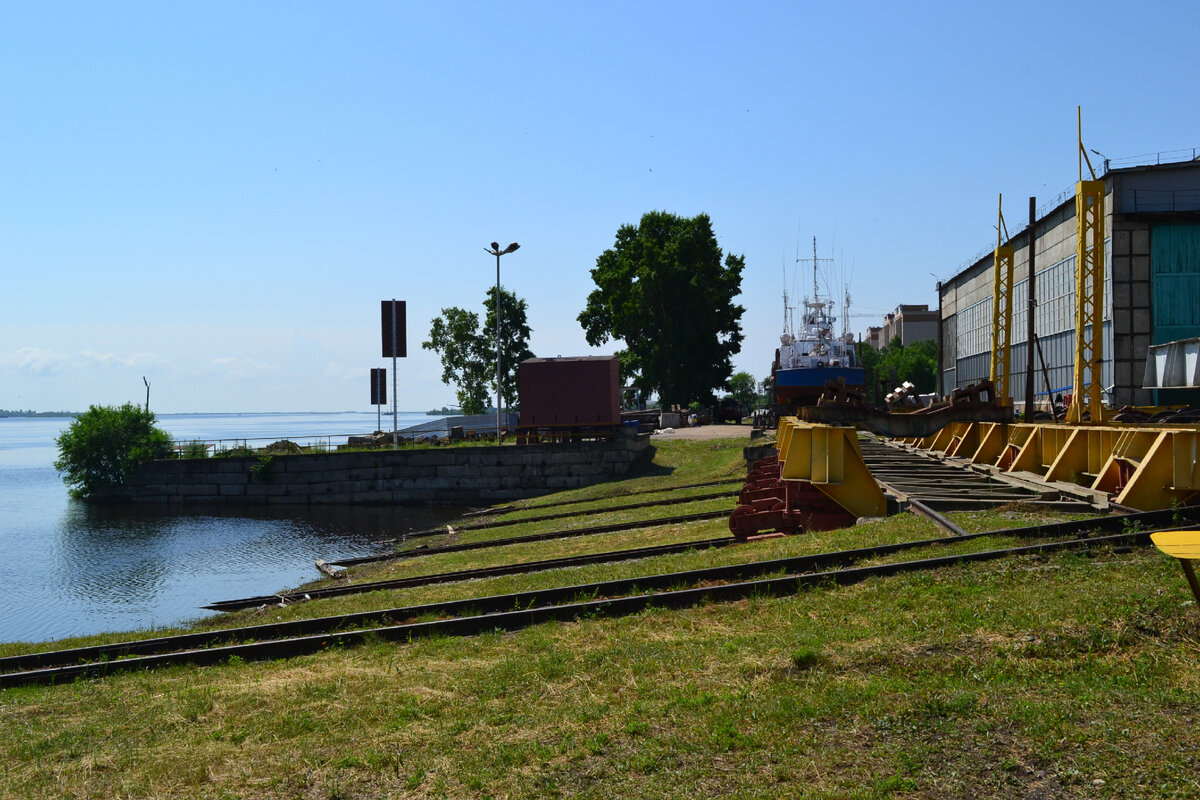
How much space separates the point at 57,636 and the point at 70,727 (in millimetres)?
11658

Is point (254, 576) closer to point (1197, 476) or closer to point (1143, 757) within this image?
point (1197, 476)

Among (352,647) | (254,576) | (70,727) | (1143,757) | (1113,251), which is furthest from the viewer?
(1113,251)

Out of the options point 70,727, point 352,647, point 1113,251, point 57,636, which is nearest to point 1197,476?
point 352,647

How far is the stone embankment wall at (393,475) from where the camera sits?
4016 centimetres

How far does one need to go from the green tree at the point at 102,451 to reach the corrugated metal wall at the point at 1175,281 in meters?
45.9

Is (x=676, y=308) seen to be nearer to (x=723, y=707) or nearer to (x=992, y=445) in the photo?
(x=992, y=445)

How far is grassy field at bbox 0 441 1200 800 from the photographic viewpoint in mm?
4355

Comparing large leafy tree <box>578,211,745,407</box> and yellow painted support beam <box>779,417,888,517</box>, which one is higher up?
large leafy tree <box>578,211,745,407</box>

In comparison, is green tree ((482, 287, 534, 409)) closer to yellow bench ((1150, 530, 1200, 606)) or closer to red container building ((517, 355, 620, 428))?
red container building ((517, 355, 620, 428))

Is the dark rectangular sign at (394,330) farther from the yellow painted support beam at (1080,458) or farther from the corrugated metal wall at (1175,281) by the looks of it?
the yellow painted support beam at (1080,458)

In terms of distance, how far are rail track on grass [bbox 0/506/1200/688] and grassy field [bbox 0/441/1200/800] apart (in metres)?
0.25

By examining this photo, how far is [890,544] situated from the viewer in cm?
893

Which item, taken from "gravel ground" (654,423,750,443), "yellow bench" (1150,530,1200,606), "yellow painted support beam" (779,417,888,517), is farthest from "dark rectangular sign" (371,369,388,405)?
"yellow bench" (1150,530,1200,606)

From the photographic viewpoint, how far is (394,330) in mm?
44344
